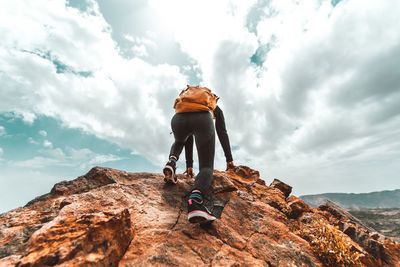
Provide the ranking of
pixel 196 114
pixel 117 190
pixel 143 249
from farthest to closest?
pixel 117 190
pixel 196 114
pixel 143 249

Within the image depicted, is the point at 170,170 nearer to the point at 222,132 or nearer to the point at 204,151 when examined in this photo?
the point at 204,151

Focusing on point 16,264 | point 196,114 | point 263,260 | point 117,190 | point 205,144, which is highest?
point 196,114

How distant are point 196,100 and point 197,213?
2.62 metres

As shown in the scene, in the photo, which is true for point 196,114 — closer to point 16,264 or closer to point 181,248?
point 181,248

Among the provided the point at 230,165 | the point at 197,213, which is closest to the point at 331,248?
the point at 230,165

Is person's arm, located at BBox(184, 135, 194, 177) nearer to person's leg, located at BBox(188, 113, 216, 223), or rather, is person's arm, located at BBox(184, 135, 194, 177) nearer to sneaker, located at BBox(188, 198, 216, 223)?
person's leg, located at BBox(188, 113, 216, 223)

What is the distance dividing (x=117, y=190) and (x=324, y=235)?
224 inches

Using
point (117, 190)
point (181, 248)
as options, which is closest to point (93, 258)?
point (181, 248)

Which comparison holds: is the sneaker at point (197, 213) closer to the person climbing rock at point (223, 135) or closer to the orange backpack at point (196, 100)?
the orange backpack at point (196, 100)

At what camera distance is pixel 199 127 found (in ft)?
14.1

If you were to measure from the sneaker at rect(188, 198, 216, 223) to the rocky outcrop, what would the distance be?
1.30 ft

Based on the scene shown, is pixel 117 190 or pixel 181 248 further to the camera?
pixel 117 190

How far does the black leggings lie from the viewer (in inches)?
156

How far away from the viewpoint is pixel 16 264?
7.11ft
